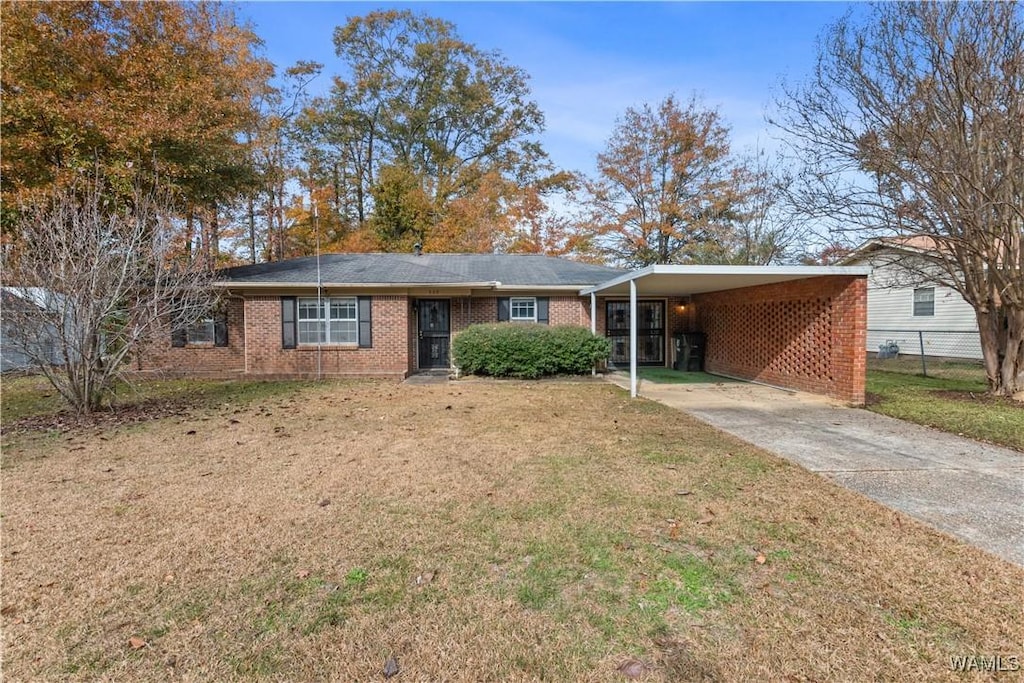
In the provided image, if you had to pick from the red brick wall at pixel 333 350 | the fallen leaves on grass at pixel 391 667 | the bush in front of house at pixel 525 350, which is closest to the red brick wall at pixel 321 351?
the red brick wall at pixel 333 350

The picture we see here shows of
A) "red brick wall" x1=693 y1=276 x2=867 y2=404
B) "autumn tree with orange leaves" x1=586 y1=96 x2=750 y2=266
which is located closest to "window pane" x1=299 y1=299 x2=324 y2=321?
"red brick wall" x1=693 y1=276 x2=867 y2=404

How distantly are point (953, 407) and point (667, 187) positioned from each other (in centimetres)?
1682

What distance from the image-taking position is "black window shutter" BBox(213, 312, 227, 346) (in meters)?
12.9

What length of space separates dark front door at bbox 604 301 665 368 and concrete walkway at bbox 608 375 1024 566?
5.80 metres

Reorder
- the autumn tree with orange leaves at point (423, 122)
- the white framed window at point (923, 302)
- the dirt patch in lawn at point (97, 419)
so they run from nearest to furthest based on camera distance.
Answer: the dirt patch in lawn at point (97, 419) → the white framed window at point (923, 302) → the autumn tree with orange leaves at point (423, 122)

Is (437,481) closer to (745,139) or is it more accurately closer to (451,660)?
(451,660)

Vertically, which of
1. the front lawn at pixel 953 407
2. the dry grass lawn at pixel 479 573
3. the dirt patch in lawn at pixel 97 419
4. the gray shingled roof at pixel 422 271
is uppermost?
the gray shingled roof at pixel 422 271

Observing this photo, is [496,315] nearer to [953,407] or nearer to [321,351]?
[321,351]

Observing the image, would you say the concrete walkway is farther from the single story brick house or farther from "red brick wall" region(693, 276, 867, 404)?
the single story brick house

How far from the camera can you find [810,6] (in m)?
9.44

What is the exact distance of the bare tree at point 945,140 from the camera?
750 cm

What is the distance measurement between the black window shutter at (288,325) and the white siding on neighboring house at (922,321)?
53.4ft

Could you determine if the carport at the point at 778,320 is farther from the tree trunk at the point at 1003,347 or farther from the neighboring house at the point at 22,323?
the neighboring house at the point at 22,323

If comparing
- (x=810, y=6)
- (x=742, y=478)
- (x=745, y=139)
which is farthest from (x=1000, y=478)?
(x=745, y=139)
